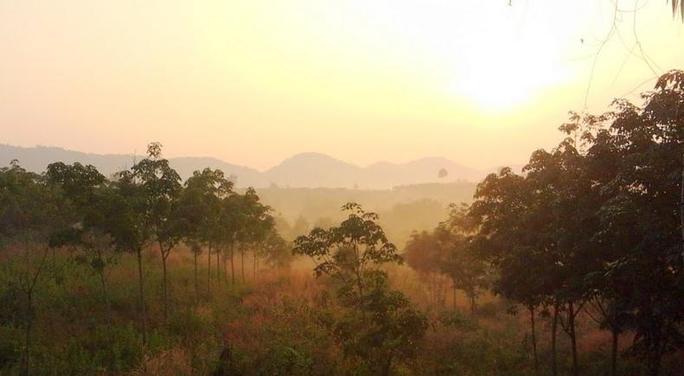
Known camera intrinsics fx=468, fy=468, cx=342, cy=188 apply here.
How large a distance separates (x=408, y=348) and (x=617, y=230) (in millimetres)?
5809

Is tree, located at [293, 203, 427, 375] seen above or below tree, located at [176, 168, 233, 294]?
below

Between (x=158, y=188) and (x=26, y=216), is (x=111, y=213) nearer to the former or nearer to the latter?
(x=158, y=188)

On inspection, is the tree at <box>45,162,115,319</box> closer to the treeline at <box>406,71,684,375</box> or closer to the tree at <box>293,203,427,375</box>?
the tree at <box>293,203,427,375</box>

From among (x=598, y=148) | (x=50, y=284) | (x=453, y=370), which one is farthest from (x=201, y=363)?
(x=598, y=148)

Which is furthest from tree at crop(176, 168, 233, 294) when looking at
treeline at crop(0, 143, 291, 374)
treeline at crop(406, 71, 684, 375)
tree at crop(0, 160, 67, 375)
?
treeline at crop(406, 71, 684, 375)

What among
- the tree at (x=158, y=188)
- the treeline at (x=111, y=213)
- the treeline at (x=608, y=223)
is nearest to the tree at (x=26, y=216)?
the treeline at (x=111, y=213)

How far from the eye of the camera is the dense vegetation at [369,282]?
9.89 metres

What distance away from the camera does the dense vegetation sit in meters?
9.89

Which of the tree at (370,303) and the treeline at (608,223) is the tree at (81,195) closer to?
the tree at (370,303)

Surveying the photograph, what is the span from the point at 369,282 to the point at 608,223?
6077mm

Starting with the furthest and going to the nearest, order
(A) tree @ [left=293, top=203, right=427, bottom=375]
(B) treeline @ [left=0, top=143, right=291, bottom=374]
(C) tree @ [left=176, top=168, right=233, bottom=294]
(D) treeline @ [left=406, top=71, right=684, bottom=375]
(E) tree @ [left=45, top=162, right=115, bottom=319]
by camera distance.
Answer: (C) tree @ [left=176, top=168, right=233, bottom=294], (B) treeline @ [left=0, top=143, right=291, bottom=374], (E) tree @ [left=45, top=162, right=115, bottom=319], (A) tree @ [left=293, top=203, right=427, bottom=375], (D) treeline @ [left=406, top=71, right=684, bottom=375]

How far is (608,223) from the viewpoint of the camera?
393 inches

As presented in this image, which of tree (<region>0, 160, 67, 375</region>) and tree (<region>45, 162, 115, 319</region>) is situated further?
tree (<region>0, 160, 67, 375</region>)

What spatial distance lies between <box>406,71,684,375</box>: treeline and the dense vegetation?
45 millimetres
